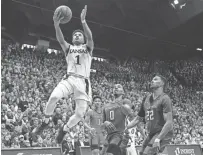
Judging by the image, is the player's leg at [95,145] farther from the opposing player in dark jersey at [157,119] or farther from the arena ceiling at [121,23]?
the arena ceiling at [121,23]

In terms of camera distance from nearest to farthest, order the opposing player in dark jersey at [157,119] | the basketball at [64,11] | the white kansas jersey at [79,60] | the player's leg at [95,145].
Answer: the opposing player in dark jersey at [157,119] → the basketball at [64,11] → the white kansas jersey at [79,60] → the player's leg at [95,145]

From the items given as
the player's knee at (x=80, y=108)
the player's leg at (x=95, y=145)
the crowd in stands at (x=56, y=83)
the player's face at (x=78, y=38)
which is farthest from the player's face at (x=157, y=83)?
the crowd in stands at (x=56, y=83)

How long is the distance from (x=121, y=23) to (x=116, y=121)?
1755 cm

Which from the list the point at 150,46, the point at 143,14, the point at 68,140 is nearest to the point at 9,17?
the point at 143,14

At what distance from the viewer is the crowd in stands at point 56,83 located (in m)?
11.0

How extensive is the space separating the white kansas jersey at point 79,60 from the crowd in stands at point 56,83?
3566 mm

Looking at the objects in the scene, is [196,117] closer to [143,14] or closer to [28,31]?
[143,14]

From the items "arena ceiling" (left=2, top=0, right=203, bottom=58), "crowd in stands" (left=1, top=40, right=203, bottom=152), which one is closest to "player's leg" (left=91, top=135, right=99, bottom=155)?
"crowd in stands" (left=1, top=40, right=203, bottom=152)

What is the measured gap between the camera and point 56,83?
17.0 meters

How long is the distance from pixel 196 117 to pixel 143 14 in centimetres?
788

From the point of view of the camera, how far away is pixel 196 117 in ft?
72.3

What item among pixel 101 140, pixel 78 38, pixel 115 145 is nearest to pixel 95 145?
pixel 101 140

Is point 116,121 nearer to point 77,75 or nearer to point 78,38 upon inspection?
point 77,75

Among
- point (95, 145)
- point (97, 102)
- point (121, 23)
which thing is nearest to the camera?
point (95, 145)
